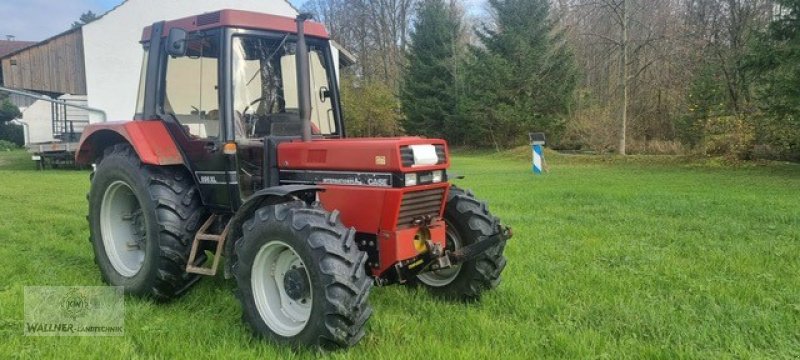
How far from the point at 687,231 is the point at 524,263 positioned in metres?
2.64

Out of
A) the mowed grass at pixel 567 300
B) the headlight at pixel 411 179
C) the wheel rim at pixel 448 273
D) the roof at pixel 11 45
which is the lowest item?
the mowed grass at pixel 567 300

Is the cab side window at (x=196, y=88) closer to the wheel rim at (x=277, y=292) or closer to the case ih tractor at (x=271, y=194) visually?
the case ih tractor at (x=271, y=194)

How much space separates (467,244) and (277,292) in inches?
56.6

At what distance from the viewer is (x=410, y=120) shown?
34.8m

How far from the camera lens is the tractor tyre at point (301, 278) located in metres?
3.32

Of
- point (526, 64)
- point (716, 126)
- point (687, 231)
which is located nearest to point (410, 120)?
point (526, 64)

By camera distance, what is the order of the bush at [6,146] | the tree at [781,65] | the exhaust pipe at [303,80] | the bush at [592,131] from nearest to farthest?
1. the exhaust pipe at [303,80]
2. the tree at [781,65]
3. the bush at [592,131]
4. the bush at [6,146]

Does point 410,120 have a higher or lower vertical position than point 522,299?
higher

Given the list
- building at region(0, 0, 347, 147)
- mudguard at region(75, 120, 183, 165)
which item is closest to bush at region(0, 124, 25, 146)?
building at region(0, 0, 347, 147)

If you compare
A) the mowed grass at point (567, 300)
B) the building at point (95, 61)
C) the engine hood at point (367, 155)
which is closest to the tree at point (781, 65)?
the mowed grass at point (567, 300)

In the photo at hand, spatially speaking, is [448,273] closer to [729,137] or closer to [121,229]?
[121,229]

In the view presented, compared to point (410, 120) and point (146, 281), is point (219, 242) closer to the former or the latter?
point (146, 281)

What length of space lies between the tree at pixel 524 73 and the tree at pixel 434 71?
3.49 m

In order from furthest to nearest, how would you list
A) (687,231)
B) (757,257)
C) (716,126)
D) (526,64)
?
1. (526,64)
2. (716,126)
3. (687,231)
4. (757,257)
